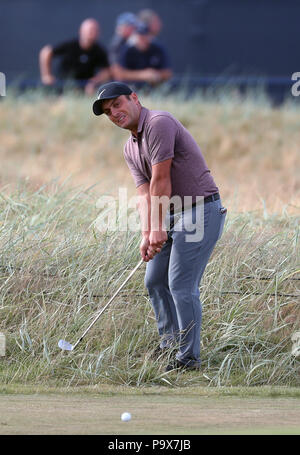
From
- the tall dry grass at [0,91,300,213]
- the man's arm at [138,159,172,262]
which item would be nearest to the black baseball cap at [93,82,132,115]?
the man's arm at [138,159,172,262]

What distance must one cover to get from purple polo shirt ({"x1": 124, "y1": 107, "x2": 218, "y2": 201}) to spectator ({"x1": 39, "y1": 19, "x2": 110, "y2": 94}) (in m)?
8.93

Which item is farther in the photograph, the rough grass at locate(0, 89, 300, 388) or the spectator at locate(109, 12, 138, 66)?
the spectator at locate(109, 12, 138, 66)

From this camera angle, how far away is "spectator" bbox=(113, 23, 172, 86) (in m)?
15.1

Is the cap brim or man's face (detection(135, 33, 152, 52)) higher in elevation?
man's face (detection(135, 33, 152, 52))

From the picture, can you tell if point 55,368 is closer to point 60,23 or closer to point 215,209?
point 215,209

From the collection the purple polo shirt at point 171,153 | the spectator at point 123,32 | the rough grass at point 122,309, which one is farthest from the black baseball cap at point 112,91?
the spectator at point 123,32

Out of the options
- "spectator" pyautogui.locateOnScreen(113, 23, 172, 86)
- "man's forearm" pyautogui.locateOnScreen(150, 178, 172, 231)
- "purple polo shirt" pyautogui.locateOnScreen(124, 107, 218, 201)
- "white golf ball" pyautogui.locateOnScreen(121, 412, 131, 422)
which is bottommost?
"white golf ball" pyautogui.locateOnScreen(121, 412, 131, 422)

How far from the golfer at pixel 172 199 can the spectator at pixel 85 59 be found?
8878 mm

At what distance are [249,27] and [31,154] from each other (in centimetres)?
628

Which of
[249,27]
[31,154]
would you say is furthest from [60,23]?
[31,154]

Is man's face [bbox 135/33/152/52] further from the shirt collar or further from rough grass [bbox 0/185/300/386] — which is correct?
the shirt collar

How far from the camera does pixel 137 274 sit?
7238mm

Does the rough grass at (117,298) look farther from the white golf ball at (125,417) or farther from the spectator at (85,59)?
the spectator at (85,59)

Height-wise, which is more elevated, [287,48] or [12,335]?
[287,48]
